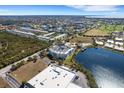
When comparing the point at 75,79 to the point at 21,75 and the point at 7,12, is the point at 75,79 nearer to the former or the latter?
the point at 21,75

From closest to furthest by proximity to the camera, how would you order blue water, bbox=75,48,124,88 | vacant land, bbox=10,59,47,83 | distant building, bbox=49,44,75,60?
1. vacant land, bbox=10,59,47,83
2. blue water, bbox=75,48,124,88
3. distant building, bbox=49,44,75,60

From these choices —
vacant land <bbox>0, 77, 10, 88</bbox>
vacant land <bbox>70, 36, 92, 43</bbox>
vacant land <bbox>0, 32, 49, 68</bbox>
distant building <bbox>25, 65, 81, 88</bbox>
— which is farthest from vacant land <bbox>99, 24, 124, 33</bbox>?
vacant land <bbox>0, 77, 10, 88</bbox>

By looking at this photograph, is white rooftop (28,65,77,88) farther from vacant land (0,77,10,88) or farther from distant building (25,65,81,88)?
vacant land (0,77,10,88)

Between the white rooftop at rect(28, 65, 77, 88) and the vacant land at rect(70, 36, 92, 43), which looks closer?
the white rooftop at rect(28, 65, 77, 88)

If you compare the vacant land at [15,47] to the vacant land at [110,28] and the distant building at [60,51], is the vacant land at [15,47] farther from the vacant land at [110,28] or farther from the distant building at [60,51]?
the vacant land at [110,28]

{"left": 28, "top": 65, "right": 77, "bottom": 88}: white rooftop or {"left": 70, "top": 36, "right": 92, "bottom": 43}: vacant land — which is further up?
{"left": 70, "top": 36, "right": 92, "bottom": 43}: vacant land

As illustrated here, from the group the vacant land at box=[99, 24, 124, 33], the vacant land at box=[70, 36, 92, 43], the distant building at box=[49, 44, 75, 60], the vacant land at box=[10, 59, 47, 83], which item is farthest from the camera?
the vacant land at box=[70, 36, 92, 43]
